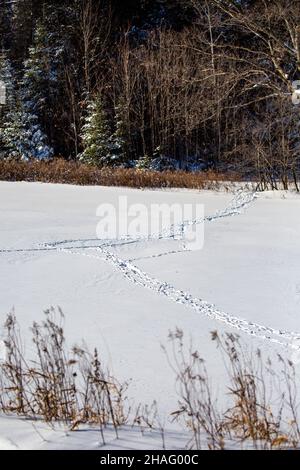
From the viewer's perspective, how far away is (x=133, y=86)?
81.6ft

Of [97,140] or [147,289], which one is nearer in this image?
[147,289]

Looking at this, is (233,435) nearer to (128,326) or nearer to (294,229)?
(128,326)

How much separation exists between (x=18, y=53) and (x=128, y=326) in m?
29.6

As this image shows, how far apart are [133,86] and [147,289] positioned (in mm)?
19248

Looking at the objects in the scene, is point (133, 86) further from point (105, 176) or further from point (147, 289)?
point (147, 289)

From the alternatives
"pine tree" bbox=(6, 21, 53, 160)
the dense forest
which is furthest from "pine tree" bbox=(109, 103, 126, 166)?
"pine tree" bbox=(6, 21, 53, 160)

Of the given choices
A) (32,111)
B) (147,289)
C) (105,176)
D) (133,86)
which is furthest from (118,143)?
(147,289)

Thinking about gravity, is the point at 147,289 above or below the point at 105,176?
below

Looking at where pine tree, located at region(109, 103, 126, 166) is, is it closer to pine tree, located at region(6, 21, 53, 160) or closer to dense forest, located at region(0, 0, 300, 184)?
dense forest, located at region(0, 0, 300, 184)

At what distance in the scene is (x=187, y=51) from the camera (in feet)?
82.2

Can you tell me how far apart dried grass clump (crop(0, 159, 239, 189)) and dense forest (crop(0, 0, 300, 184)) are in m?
2.52

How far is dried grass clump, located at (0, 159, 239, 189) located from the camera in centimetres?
1794

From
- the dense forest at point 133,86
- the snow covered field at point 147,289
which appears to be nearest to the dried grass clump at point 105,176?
the dense forest at point 133,86

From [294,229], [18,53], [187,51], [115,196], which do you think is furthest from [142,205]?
[18,53]
